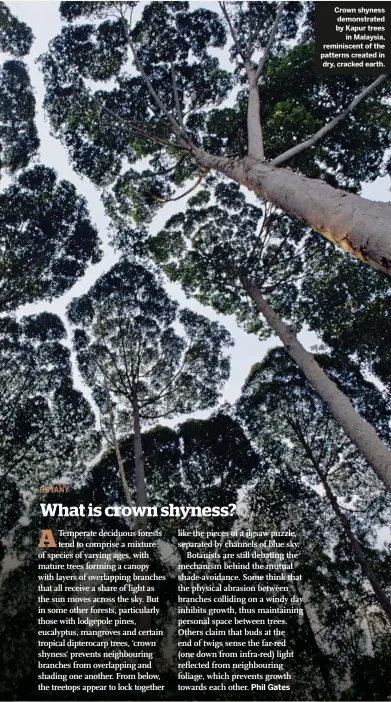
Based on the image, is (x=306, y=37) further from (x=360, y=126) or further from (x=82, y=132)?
(x=82, y=132)

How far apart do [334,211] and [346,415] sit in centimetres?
330

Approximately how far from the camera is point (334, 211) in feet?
7.89

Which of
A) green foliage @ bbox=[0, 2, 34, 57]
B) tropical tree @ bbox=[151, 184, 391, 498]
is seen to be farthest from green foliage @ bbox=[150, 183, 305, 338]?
green foliage @ bbox=[0, 2, 34, 57]

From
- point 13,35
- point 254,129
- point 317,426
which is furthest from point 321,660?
point 13,35

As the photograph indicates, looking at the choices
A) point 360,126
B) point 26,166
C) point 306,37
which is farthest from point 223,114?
point 26,166

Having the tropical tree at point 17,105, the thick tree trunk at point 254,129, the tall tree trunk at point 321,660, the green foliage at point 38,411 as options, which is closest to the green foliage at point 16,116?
the tropical tree at point 17,105

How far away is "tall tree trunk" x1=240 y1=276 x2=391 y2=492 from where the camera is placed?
411 centimetres

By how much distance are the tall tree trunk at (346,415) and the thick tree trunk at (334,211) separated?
2.80 m

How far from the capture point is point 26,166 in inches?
411

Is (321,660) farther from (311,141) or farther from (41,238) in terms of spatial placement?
(41,238)

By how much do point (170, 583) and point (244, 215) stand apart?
11.6m

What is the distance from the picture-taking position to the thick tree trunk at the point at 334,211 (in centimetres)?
193

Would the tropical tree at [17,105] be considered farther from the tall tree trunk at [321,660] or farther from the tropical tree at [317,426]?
the tall tree trunk at [321,660]

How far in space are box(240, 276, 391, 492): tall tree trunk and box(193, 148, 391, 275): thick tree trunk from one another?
110 inches
